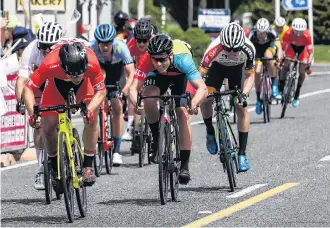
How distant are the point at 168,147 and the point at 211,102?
2312 mm

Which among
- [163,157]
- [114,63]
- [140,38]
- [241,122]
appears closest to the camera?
[163,157]

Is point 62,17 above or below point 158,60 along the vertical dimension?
below

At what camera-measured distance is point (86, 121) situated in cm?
1245

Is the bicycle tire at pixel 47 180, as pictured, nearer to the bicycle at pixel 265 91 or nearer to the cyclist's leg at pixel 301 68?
the bicycle at pixel 265 91

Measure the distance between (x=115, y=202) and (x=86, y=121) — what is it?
1.39m

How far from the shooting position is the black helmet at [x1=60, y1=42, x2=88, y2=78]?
12063 millimetres

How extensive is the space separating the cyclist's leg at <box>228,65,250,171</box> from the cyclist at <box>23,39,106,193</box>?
241cm

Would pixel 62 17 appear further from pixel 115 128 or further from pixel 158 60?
pixel 158 60

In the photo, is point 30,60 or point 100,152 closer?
point 30,60

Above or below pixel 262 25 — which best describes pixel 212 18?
below

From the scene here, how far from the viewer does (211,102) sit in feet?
50.6

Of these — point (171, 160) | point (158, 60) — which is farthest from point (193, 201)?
point (158, 60)

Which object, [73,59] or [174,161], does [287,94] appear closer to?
[174,161]

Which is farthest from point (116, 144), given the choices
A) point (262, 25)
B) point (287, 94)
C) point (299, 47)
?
point (299, 47)
